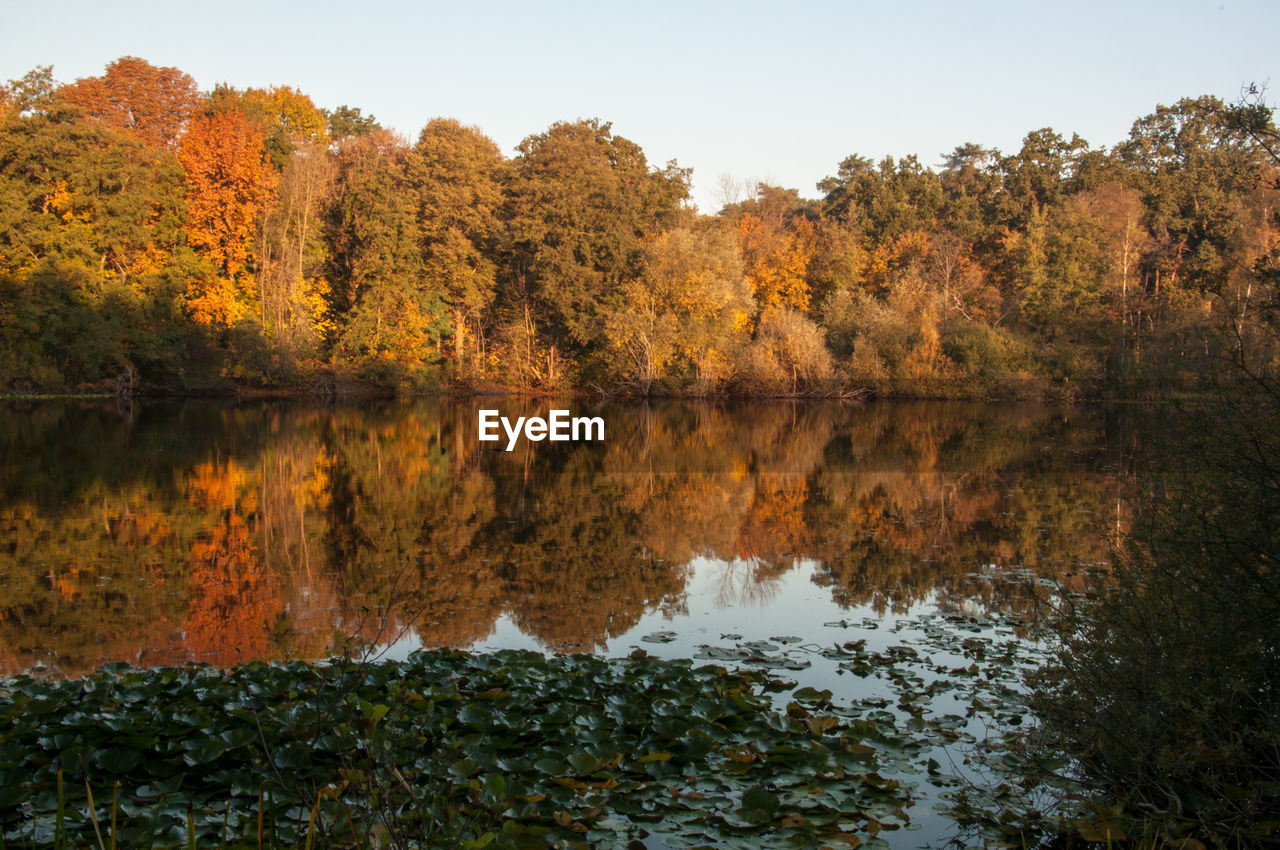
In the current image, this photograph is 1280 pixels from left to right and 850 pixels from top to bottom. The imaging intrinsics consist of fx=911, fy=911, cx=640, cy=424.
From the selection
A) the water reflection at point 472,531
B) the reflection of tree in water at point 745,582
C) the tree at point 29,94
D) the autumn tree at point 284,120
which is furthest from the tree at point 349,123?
the reflection of tree in water at point 745,582

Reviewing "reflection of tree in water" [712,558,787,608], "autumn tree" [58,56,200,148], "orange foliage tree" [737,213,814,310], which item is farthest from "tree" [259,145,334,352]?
"reflection of tree in water" [712,558,787,608]

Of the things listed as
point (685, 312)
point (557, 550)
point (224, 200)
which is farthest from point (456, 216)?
point (557, 550)

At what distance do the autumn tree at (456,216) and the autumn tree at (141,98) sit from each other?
36.7ft

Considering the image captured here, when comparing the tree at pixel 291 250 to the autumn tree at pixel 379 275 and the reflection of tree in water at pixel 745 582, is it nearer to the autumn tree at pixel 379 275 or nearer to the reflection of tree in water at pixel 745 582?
the autumn tree at pixel 379 275

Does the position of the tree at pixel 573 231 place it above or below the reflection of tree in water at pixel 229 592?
above

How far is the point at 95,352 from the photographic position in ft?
112

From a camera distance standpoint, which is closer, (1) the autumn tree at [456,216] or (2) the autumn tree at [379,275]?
(2) the autumn tree at [379,275]

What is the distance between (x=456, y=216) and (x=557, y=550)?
117ft

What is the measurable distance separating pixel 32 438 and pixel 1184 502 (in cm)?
2285

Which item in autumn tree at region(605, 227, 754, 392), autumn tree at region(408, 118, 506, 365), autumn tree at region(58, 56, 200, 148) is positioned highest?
autumn tree at region(58, 56, 200, 148)

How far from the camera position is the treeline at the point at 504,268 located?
116ft

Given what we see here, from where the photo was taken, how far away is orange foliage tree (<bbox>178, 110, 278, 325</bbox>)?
123 ft

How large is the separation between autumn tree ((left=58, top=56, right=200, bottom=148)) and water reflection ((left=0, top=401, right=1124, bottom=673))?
27543 mm

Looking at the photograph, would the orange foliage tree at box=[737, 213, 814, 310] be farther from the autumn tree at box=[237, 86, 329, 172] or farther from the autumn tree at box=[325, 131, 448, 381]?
the autumn tree at box=[237, 86, 329, 172]
